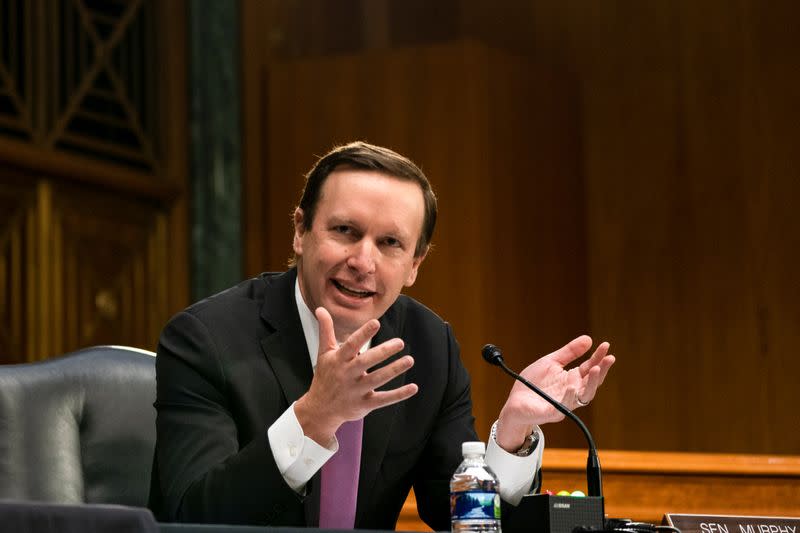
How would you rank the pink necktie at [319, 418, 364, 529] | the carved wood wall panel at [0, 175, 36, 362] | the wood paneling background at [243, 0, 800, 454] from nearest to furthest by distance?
the pink necktie at [319, 418, 364, 529] < the carved wood wall panel at [0, 175, 36, 362] < the wood paneling background at [243, 0, 800, 454]

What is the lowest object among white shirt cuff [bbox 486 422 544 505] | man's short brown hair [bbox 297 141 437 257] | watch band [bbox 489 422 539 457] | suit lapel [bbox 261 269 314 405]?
white shirt cuff [bbox 486 422 544 505]

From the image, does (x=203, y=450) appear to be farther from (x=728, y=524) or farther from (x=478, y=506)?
(x=728, y=524)

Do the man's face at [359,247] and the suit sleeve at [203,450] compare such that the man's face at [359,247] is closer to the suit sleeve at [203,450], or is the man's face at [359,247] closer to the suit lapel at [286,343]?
the suit lapel at [286,343]

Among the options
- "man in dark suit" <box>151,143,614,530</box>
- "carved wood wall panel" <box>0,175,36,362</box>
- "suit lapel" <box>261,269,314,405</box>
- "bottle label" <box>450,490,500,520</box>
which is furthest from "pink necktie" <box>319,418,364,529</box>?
"carved wood wall panel" <box>0,175,36,362</box>

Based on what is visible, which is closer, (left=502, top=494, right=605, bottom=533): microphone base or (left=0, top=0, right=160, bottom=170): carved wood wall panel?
(left=502, top=494, right=605, bottom=533): microphone base

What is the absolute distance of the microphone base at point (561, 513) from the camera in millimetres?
1681

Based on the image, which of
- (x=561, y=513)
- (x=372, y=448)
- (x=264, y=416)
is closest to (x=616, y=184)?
(x=372, y=448)

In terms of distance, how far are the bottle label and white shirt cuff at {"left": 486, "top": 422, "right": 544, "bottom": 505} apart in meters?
0.35

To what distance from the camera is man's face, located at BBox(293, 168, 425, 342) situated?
2.09m

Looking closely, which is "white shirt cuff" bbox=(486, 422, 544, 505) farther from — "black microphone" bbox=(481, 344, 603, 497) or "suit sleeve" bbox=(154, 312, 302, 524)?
"suit sleeve" bbox=(154, 312, 302, 524)

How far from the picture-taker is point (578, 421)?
178 cm

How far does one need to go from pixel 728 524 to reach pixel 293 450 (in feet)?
2.14

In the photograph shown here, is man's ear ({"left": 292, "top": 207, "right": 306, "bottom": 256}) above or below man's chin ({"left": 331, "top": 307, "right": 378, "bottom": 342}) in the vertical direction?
above

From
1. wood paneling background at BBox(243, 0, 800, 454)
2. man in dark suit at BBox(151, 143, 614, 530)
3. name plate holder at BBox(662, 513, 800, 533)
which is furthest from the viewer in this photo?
wood paneling background at BBox(243, 0, 800, 454)
